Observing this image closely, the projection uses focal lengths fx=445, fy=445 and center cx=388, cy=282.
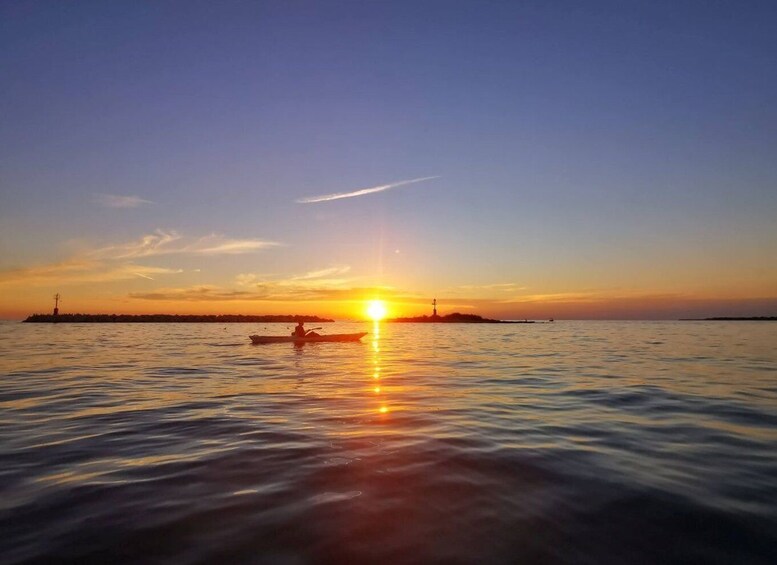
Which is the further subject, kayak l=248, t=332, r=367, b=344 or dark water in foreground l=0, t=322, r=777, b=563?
kayak l=248, t=332, r=367, b=344

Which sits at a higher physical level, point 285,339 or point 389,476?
point 285,339

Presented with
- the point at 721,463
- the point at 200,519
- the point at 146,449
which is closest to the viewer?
the point at 200,519

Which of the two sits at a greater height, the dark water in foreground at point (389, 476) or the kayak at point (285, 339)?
the kayak at point (285, 339)

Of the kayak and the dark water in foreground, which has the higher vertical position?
the kayak

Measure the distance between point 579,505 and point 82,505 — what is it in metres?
7.03

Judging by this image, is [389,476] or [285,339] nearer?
[389,476]

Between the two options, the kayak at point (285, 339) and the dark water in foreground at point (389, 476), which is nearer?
the dark water in foreground at point (389, 476)

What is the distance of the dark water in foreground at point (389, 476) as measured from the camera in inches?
206

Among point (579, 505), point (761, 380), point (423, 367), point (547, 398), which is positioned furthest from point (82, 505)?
point (761, 380)

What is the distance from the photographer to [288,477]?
7422 mm

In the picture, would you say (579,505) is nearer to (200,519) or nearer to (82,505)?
(200,519)

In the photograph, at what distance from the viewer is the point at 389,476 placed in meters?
7.48

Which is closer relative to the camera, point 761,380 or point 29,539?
point 29,539

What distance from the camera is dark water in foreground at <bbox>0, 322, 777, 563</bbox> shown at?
5230 mm
